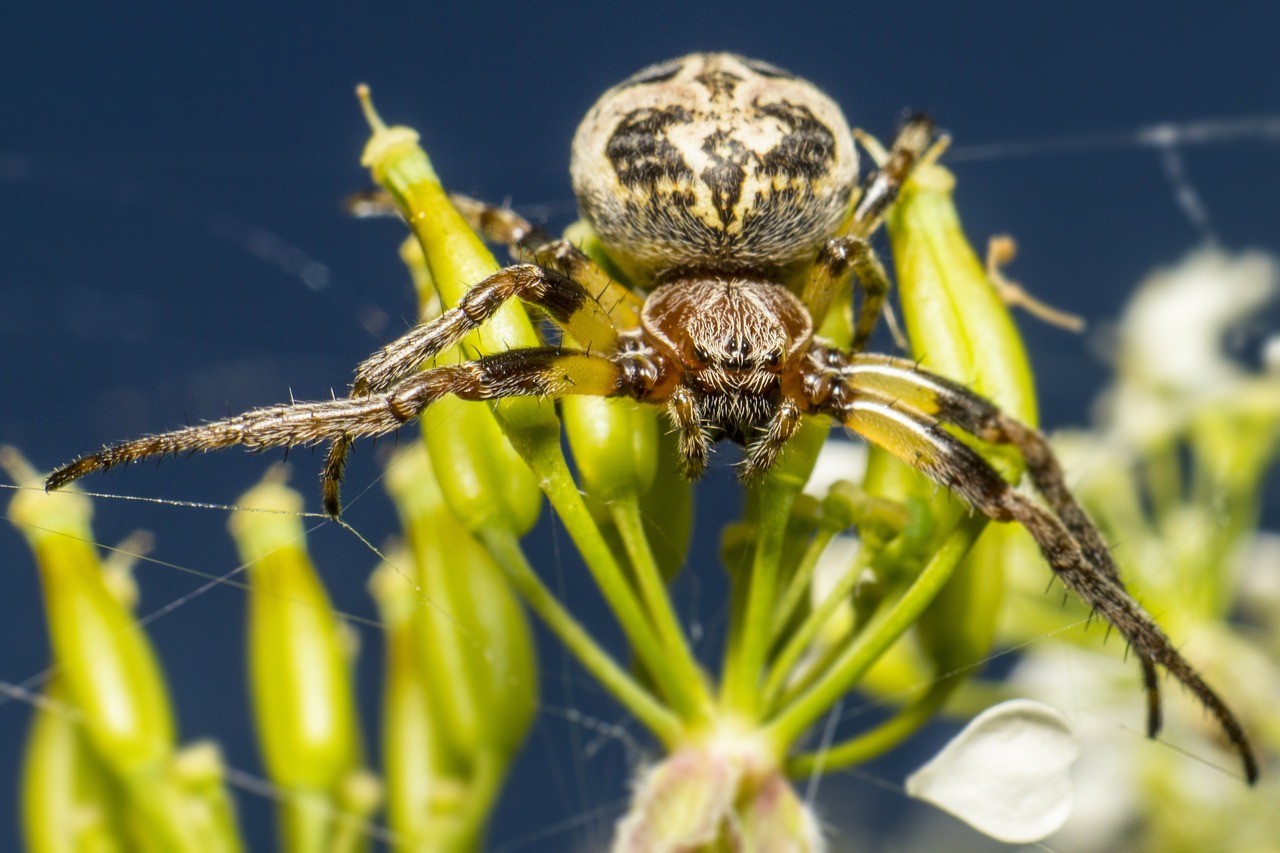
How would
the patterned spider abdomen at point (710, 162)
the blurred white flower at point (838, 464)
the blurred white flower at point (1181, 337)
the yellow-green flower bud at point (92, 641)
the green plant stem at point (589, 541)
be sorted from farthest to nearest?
the blurred white flower at point (1181, 337)
the blurred white flower at point (838, 464)
the patterned spider abdomen at point (710, 162)
the yellow-green flower bud at point (92, 641)
the green plant stem at point (589, 541)

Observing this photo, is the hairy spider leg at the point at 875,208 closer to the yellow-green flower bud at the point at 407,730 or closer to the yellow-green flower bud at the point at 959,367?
the yellow-green flower bud at the point at 959,367

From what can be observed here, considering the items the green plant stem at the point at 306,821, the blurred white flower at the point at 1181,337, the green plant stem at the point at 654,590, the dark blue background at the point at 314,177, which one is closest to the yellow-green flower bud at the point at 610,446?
the green plant stem at the point at 654,590

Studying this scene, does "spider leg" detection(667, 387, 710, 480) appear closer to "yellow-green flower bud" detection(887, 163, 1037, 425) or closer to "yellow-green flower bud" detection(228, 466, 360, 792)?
"yellow-green flower bud" detection(887, 163, 1037, 425)

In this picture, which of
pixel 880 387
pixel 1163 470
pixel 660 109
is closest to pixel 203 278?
pixel 660 109

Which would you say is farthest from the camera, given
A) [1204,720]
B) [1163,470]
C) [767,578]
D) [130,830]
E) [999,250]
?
[1163,470]

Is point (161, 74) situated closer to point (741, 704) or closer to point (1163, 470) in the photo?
point (741, 704)

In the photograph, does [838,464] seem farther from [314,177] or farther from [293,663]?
[314,177]
